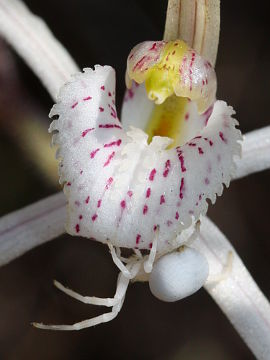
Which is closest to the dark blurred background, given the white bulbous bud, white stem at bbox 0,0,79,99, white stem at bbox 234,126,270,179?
white stem at bbox 0,0,79,99

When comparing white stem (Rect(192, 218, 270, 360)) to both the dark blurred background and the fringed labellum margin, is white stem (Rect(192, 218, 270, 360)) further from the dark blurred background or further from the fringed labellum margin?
the dark blurred background

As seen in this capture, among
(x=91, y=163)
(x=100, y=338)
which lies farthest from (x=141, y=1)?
(x=91, y=163)

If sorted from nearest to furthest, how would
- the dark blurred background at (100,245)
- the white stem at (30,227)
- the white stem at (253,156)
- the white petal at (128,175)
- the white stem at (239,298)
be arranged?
the white petal at (128,175), the white stem at (239,298), the white stem at (30,227), the white stem at (253,156), the dark blurred background at (100,245)

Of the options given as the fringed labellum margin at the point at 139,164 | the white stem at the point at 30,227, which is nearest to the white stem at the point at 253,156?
the fringed labellum margin at the point at 139,164

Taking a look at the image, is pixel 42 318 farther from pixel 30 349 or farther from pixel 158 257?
pixel 158 257

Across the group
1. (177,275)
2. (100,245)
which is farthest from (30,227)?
(100,245)

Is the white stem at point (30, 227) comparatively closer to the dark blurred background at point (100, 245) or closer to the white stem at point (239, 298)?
the white stem at point (239, 298)

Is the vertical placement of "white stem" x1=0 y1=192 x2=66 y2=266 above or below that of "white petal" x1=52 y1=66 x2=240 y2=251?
below
